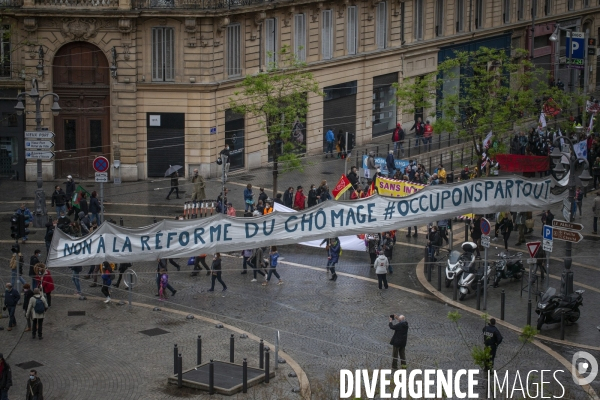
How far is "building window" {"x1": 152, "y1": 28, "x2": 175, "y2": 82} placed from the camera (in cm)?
5306

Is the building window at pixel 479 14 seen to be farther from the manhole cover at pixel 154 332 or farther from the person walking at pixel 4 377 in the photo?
the person walking at pixel 4 377

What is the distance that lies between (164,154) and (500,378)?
28.0m

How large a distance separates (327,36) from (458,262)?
83.6ft

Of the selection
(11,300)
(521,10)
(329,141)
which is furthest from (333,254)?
(521,10)

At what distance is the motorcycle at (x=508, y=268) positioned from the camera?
37844mm

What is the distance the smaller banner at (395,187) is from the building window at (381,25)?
20990 millimetres

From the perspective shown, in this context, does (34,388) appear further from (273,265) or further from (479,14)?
(479,14)

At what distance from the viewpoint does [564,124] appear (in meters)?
52.3

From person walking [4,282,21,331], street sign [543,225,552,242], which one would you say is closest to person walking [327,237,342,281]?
street sign [543,225,552,242]

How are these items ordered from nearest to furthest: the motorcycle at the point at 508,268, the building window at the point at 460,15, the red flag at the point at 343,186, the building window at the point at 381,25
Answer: the motorcycle at the point at 508,268
the red flag at the point at 343,186
the building window at the point at 381,25
the building window at the point at 460,15

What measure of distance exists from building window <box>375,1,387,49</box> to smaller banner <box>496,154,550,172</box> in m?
17.1

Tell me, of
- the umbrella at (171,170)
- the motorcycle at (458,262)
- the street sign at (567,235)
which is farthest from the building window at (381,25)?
the street sign at (567,235)

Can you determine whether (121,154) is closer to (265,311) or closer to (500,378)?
(265,311)

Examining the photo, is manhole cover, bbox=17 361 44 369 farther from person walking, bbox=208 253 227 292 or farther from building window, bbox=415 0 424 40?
building window, bbox=415 0 424 40
